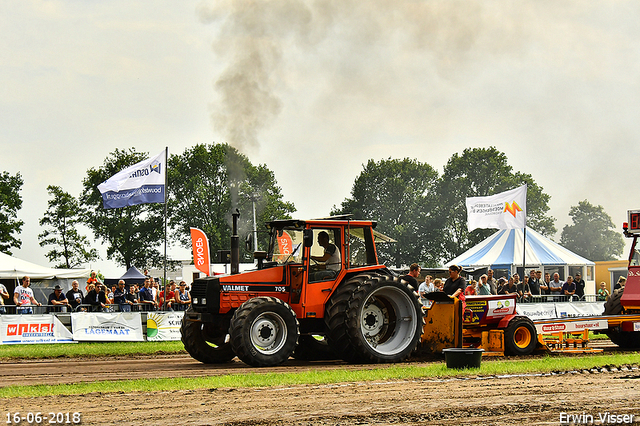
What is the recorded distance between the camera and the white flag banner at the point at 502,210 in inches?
1127

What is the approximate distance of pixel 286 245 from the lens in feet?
41.8

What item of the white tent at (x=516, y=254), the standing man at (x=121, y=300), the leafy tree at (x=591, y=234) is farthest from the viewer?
the leafy tree at (x=591, y=234)

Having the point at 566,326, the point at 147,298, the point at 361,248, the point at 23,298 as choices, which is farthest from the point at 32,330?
the point at 566,326

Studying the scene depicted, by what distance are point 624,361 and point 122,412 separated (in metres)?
8.00

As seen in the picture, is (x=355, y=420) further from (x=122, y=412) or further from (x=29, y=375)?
(x=29, y=375)

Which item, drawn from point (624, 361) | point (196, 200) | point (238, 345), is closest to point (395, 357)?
point (238, 345)

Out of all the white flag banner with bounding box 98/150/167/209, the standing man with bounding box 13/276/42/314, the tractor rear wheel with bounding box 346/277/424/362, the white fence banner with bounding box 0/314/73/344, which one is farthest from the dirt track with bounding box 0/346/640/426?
the white flag banner with bounding box 98/150/167/209

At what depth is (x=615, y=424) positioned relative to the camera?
614 centimetres

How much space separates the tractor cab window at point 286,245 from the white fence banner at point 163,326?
7971mm

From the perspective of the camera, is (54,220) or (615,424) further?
(54,220)

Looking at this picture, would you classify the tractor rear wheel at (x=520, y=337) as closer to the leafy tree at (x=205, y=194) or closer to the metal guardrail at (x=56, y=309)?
the metal guardrail at (x=56, y=309)

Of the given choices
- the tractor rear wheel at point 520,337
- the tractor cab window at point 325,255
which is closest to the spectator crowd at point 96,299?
the tractor cab window at point 325,255

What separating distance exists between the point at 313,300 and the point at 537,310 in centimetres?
1218

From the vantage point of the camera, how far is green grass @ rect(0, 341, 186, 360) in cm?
1533
